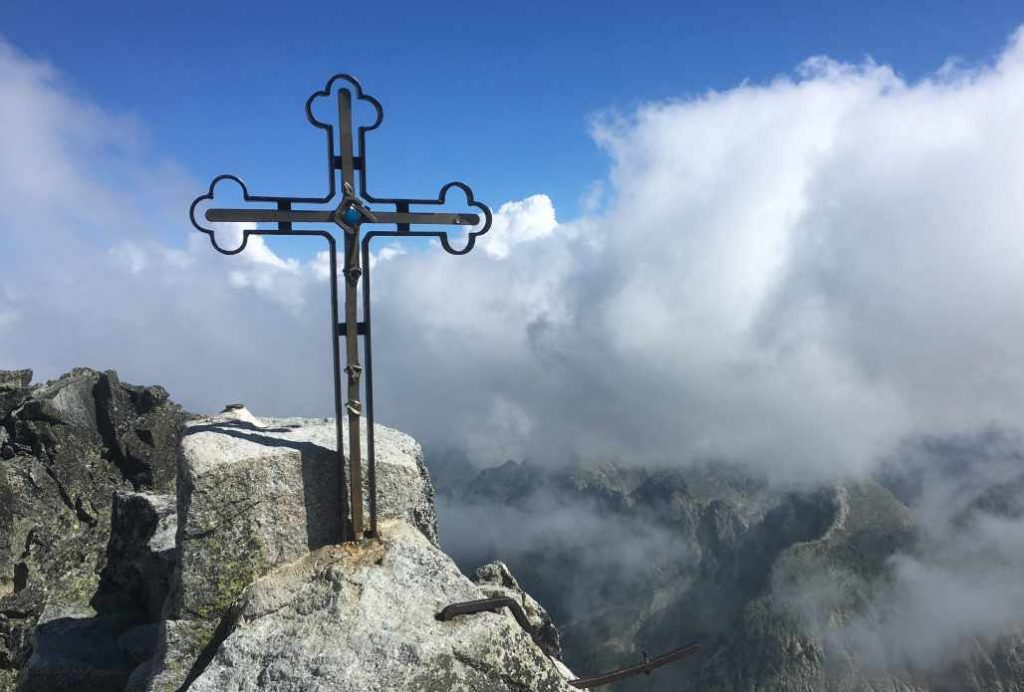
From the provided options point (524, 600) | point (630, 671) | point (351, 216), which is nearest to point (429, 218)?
point (351, 216)

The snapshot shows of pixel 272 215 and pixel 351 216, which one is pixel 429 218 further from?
pixel 272 215

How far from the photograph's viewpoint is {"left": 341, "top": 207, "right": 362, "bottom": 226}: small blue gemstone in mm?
8484

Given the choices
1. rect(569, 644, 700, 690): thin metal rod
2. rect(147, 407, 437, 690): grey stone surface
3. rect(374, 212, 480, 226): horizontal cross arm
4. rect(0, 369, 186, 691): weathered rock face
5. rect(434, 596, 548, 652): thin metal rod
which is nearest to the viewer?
rect(434, 596, 548, 652): thin metal rod

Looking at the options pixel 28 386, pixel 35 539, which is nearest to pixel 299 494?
pixel 35 539

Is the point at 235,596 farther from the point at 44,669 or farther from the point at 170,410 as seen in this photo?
the point at 170,410

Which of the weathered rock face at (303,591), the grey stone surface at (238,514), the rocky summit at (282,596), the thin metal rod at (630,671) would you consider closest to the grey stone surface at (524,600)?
the rocky summit at (282,596)

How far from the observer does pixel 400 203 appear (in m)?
8.83

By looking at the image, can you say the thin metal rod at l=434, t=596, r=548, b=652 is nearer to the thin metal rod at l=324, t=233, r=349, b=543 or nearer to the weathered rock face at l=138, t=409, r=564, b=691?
the weathered rock face at l=138, t=409, r=564, b=691

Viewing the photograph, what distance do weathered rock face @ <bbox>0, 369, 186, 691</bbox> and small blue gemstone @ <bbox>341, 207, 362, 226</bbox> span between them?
30.4ft

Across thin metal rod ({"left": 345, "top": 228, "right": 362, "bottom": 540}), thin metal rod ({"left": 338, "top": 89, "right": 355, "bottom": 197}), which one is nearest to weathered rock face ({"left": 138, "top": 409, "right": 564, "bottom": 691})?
thin metal rod ({"left": 345, "top": 228, "right": 362, "bottom": 540})

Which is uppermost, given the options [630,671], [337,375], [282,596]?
[337,375]

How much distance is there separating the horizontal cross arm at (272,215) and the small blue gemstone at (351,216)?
0.16m

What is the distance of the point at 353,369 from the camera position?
8633 millimetres

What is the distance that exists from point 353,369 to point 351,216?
177 centimetres
